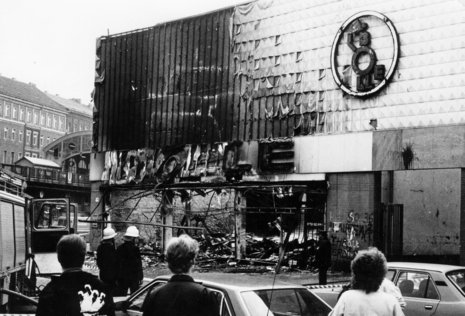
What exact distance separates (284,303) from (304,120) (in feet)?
57.0

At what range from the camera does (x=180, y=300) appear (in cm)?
466

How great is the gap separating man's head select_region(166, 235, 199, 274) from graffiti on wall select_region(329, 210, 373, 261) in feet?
56.9

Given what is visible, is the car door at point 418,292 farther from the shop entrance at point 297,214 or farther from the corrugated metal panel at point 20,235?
the shop entrance at point 297,214

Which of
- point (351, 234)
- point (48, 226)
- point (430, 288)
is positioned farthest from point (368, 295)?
point (351, 234)

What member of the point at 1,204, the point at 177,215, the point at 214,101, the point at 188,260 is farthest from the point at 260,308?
the point at 177,215

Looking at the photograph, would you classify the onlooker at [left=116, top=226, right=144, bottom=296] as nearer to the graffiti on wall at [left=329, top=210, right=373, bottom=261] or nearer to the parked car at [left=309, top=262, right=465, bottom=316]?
the parked car at [left=309, top=262, right=465, bottom=316]

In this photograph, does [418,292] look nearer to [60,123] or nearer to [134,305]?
[134,305]

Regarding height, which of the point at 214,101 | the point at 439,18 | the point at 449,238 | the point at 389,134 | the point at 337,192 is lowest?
the point at 449,238

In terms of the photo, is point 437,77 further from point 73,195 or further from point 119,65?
point 73,195

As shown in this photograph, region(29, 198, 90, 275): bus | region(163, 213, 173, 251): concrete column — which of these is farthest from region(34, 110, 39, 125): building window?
region(29, 198, 90, 275): bus

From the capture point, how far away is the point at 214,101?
27.1 meters

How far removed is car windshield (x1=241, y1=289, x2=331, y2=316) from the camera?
263 inches

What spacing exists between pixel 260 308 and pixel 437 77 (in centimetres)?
1560

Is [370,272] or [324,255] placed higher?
[370,272]
